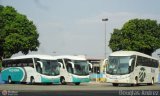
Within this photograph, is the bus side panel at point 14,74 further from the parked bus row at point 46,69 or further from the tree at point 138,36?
the tree at point 138,36

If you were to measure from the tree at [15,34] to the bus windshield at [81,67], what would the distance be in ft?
93.4

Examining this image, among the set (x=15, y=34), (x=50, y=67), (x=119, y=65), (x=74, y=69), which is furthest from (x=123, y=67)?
(x=15, y=34)

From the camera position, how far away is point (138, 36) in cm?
8638

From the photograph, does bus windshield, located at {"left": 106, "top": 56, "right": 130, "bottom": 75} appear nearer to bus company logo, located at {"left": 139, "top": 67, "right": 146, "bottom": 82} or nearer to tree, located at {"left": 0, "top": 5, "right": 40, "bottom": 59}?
bus company logo, located at {"left": 139, "top": 67, "right": 146, "bottom": 82}

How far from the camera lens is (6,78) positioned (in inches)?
1957

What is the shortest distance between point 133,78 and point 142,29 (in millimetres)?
47659

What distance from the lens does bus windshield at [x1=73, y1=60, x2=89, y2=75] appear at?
152ft

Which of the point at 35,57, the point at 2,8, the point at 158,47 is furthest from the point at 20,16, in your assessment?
the point at 35,57

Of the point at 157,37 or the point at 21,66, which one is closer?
the point at 21,66

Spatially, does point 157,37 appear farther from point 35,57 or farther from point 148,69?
point 35,57

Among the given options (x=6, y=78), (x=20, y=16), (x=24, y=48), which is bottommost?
(x=6, y=78)

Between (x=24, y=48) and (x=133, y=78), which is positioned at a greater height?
(x=24, y=48)

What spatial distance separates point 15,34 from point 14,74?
27382 millimetres

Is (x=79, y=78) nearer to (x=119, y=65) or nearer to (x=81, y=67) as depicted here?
(x=81, y=67)
